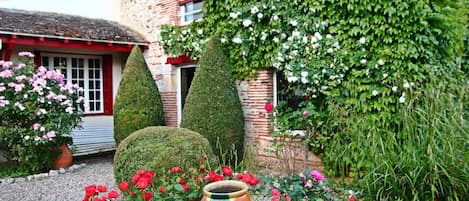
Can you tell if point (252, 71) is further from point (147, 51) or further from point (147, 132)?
point (147, 51)

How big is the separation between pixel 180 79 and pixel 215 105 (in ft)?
6.99

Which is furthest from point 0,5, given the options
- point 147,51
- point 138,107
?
point 138,107

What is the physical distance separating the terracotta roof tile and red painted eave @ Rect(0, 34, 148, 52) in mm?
101

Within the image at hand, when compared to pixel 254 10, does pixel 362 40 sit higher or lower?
lower

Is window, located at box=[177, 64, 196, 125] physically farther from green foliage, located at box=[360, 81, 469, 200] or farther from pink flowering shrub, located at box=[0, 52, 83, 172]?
green foliage, located at box=[360, 81, 469, 200]

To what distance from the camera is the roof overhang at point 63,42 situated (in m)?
7.79

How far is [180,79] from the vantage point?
360 inches

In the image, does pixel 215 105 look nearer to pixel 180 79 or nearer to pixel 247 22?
pixel 247 22

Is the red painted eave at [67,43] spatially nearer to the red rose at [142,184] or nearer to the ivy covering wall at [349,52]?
the ivy covering wall at [349,52]

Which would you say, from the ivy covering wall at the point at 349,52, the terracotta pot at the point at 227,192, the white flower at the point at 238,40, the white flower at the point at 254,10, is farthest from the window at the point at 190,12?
the terracotta pot at the point at 227,192

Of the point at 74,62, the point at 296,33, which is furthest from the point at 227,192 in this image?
the point at 74,62

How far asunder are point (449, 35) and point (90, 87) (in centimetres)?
827

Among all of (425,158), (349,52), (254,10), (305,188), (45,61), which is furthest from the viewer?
(45,61)

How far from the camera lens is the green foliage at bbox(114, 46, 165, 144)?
26.9 ft
